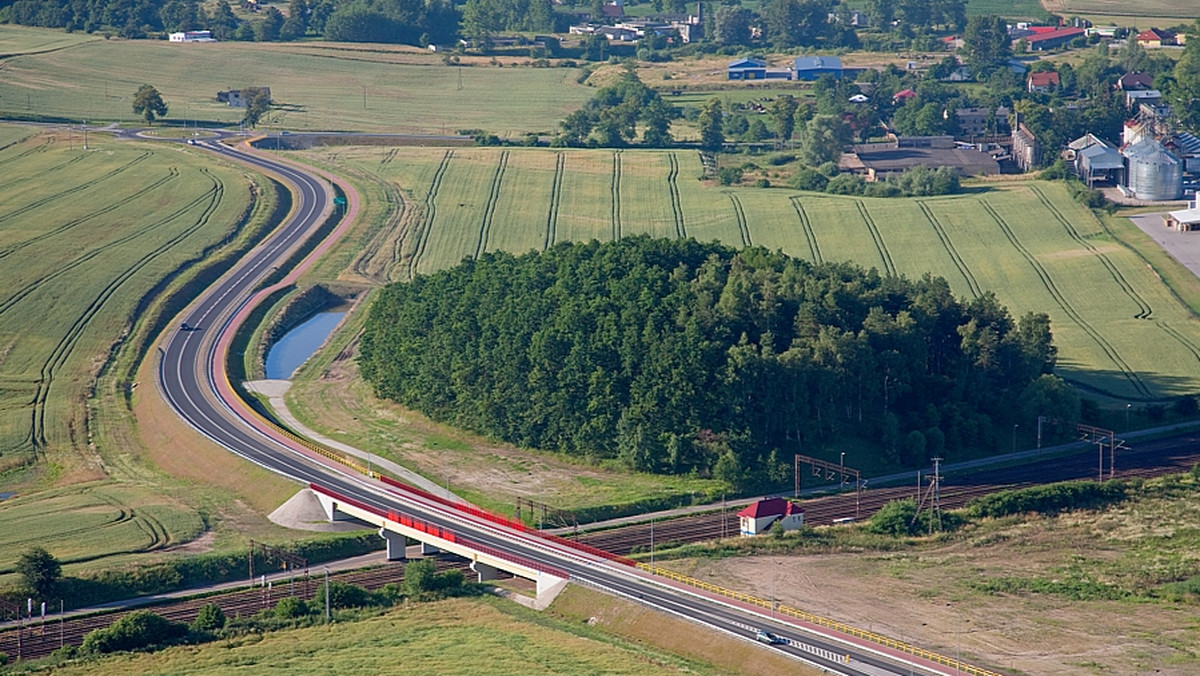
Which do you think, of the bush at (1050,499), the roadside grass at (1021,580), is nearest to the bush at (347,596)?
the roadside grass at (1021,580)

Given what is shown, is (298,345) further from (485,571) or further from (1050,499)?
(1050,499)

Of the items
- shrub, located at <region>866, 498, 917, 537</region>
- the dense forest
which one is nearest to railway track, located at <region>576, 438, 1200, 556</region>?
shrub, located at <region>866, 498, 917, 537</region>

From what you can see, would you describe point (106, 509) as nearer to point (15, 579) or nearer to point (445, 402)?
point (15, 579)

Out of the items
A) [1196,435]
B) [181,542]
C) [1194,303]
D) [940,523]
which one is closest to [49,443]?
[181,542]

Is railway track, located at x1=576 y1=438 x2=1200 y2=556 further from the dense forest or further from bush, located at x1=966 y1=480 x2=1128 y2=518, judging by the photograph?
the dense forest

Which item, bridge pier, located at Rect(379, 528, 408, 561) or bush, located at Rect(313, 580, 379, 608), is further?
bridge pier, located at Rect(379, 528, 408, 561)

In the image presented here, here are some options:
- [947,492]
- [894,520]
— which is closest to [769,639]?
[894,520]

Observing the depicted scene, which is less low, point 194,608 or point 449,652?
point 449,652

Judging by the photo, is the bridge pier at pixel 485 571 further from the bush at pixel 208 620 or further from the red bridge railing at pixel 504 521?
the bush at pixel 208 620
